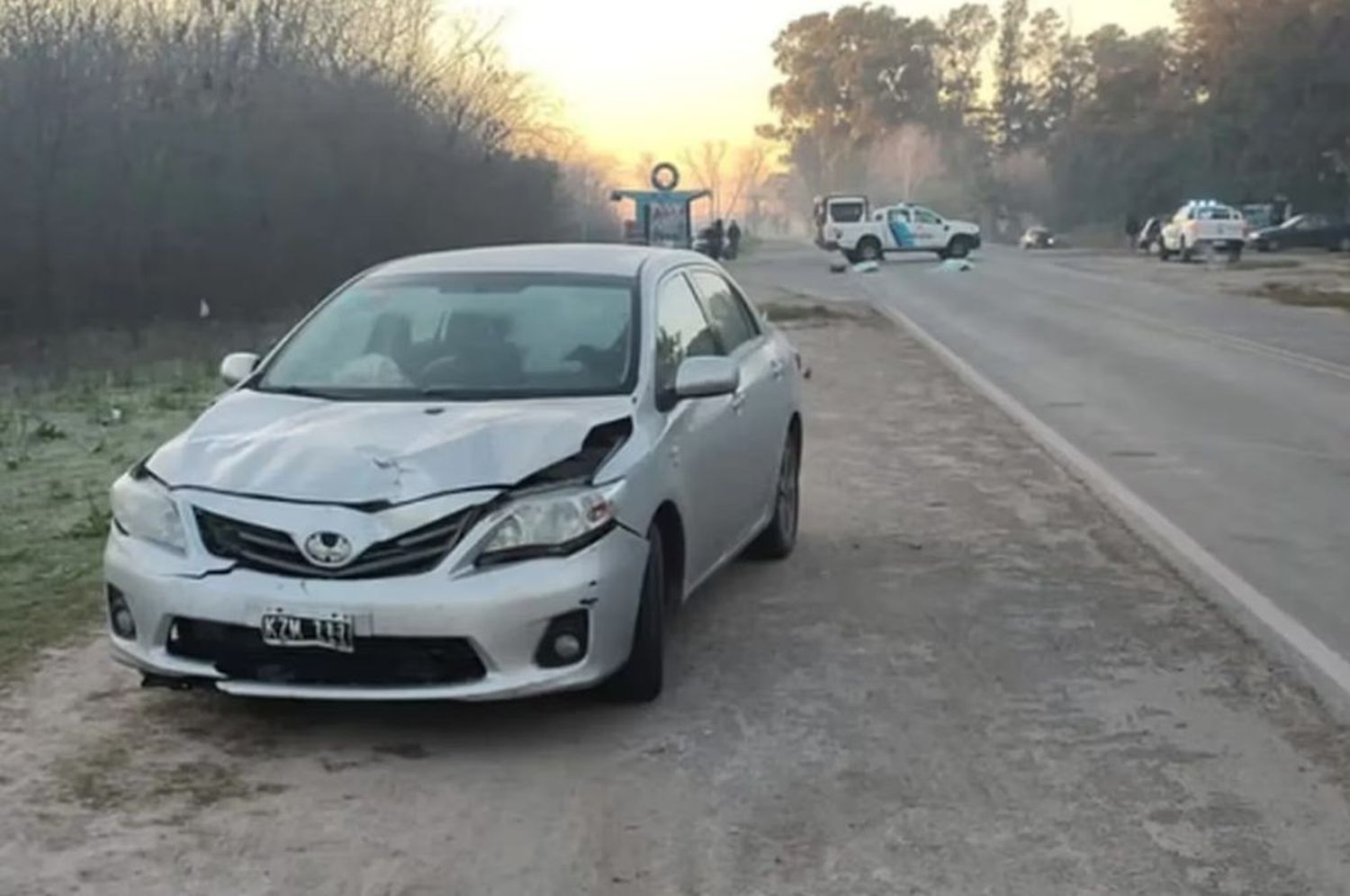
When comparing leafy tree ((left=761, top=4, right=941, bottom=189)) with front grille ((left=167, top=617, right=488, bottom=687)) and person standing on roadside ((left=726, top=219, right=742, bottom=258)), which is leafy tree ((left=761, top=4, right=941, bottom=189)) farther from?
front grille ((left=167, top=617, right=488, bottom=687))

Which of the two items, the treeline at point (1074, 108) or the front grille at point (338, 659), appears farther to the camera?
the treeline at point (1074, 108)

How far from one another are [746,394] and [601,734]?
2.45 meters

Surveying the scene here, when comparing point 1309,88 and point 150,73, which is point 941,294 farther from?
point 1309,88

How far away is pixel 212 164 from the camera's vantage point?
84.9 ft

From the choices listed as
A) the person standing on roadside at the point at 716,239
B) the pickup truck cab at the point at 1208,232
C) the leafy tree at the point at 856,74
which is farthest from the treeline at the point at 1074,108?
the person standing on roadside at the point at 716,239

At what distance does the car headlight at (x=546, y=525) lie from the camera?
5.74 metres

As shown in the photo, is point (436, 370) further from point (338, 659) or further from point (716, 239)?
point (716, 239)

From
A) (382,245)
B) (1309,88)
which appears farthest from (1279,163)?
(382,245)

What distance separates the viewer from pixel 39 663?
267 inches

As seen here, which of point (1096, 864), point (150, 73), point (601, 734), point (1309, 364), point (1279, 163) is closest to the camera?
point (1096, 864)

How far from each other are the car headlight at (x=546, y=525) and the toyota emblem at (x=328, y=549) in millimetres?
412

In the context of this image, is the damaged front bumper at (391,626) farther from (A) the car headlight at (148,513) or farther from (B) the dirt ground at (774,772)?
(B) the dirt ground at (774,772)

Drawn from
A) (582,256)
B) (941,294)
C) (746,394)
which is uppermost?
(582,256)

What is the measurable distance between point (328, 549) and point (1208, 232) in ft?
176
